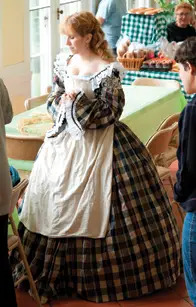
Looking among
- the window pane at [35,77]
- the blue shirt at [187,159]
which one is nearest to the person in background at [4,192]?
the blue shirt at [187,159]

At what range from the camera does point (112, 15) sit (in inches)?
272

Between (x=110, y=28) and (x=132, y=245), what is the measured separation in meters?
4.23

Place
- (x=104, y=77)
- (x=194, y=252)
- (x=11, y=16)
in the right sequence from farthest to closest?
(x=11, y=16) < (x=104, y=77) < (x=194, y=252)

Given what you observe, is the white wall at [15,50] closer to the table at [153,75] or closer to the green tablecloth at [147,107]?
the table at [153,75]

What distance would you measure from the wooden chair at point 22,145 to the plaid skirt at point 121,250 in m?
0.44

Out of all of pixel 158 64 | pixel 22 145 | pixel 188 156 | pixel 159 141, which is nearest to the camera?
pixel 188 156

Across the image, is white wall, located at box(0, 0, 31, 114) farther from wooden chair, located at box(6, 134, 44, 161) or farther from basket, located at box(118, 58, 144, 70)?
wooden chair, located at box(6, 134, 44, 161)

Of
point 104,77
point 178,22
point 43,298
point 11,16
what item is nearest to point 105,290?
point 43,298

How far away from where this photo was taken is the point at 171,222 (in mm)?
3305

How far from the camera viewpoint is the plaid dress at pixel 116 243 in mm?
3117

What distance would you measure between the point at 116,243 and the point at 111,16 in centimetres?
426

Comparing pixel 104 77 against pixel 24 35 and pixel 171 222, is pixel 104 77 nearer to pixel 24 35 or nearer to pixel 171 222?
pixel 171 222

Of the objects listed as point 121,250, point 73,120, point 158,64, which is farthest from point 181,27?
point 121,250

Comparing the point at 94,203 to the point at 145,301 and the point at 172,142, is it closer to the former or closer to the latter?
the point at 145,301
